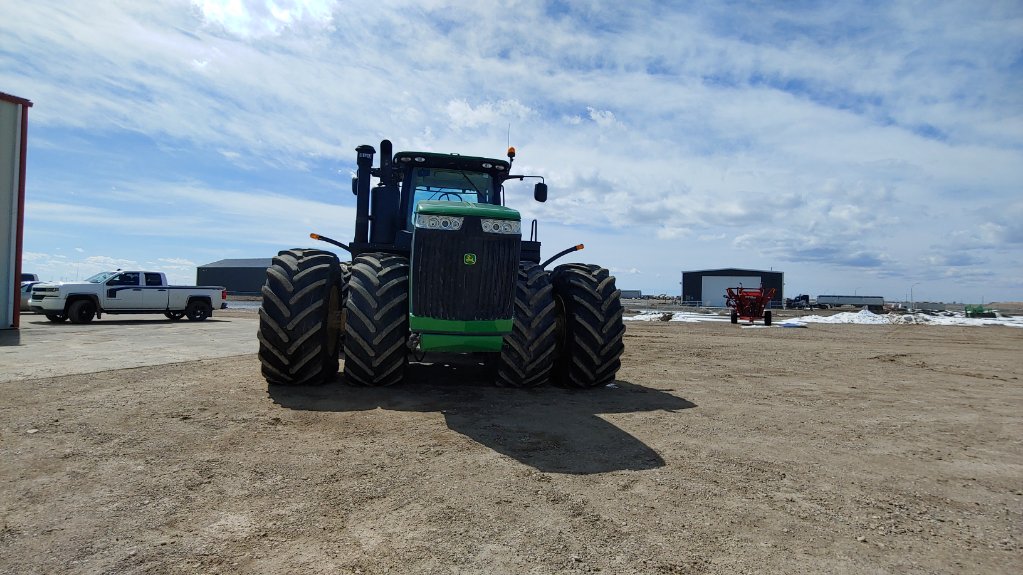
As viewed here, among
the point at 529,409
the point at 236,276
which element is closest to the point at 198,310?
the point at 529,409

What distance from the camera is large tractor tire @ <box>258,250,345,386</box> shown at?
590 centimetres

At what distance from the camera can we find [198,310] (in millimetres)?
21391

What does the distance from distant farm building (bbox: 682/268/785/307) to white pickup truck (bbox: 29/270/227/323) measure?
5454 cm

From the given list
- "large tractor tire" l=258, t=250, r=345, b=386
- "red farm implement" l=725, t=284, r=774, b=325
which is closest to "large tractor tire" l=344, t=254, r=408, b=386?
"large tractor tire" l=258, t=250, r=345, b=386

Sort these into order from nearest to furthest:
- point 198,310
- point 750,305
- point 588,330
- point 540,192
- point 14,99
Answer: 1. point 588,330
2. point 540,192
3. point 14,99
4. point 198,310
5. point 750,305

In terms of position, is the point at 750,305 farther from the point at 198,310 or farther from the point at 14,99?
the point at 14,99

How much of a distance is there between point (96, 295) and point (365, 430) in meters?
19.2

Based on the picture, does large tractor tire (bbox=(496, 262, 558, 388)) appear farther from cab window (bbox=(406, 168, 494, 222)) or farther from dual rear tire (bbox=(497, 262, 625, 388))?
cab window (bbox=(406, 168, 494, 222))

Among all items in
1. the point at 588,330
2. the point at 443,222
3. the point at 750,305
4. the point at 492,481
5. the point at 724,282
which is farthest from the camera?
the point at 724,282

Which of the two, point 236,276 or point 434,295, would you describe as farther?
point 236,276

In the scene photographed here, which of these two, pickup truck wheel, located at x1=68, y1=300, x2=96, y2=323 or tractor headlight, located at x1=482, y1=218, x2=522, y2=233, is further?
pickup truck wheel, located at x1=68, y1=300, x2=96, y2=323

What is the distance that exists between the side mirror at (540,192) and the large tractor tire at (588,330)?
5.05ft

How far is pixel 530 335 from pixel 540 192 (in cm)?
270

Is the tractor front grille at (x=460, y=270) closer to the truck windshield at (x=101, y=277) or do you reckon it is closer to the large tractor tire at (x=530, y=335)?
the large tractor tire at (x=530, y=335)
